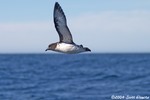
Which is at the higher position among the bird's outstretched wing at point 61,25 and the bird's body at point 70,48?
the bird's outstretched wing at point 61,25

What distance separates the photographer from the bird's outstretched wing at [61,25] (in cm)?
1614

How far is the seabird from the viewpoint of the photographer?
15.9m

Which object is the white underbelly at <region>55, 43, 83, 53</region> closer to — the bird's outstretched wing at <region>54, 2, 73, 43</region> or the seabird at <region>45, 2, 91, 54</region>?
the seabird at <region>45, 2, 91, 54</region>

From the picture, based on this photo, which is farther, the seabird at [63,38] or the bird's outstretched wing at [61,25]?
the bird's outstretched wing at [61,25]

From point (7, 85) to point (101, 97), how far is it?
14597 mm

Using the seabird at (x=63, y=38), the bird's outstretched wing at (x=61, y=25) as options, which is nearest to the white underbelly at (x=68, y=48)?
the seabird at (x=63, y=38)

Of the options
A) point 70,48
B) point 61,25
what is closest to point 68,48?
point 70,48

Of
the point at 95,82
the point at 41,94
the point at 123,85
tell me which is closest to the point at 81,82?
the point at 95,82

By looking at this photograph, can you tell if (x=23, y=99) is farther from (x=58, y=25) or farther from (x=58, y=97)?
(x=58, y=25)

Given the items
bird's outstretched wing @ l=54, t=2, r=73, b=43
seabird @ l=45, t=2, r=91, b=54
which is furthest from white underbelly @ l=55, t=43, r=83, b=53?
bird's outstretched wing @ l=54, t=2, r=73, b=43

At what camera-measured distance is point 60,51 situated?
1616 centimetres

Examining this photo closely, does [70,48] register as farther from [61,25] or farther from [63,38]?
[61,25]

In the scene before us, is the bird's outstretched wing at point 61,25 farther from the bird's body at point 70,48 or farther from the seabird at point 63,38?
the bird's body at point 70,48

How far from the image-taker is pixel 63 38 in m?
16.6
